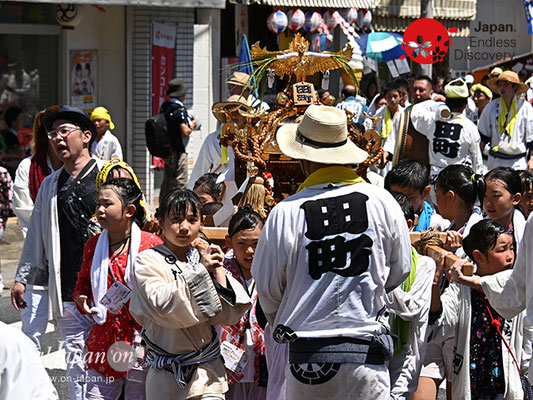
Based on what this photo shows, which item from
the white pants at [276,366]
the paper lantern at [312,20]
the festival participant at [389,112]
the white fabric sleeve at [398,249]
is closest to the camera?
the white fabric sleeve at [398,249]

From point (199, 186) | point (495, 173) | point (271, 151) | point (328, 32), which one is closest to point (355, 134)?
point (271, 151)

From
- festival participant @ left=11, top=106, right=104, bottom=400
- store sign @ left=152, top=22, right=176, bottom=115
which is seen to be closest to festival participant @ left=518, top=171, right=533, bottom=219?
festival participant @ left=11, top=106, right=104, bottom=400

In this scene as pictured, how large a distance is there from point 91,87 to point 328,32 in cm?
531

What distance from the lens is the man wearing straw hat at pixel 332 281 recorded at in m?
4.67

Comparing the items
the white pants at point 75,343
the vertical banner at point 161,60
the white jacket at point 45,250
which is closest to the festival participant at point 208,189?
the white jacket at point 45,250

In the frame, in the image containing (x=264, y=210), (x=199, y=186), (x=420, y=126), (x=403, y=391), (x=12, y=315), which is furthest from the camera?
(x=420, y=126)

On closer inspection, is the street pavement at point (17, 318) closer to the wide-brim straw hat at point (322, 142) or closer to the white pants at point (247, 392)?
the white pants at point (247, 392)

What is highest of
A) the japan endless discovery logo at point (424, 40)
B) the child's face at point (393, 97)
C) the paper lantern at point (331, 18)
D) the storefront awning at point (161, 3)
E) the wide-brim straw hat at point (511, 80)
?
the paper lantern at point (331, 18)

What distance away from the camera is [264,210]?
7203 mm

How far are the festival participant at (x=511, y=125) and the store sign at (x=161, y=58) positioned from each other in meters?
5.50

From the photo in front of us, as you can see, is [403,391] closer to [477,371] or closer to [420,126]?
[477,371]

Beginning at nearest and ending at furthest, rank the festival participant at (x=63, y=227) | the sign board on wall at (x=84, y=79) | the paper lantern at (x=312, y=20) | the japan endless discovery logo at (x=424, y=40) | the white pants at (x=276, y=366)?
the white pants at (x=276, y=366) → the festival participant at (x=63, y=227) → the japan endless discovery logo at (x=424, y=40) → the sign board on wall at (x=84, y=79) → the paper lantern at (x=312, y=20)

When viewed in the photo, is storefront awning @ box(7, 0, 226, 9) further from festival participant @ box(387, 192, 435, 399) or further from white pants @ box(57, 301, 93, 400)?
festival participant @ box(387, 192, 435, 399)

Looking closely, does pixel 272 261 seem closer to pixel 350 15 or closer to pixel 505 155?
pixel 505 155
